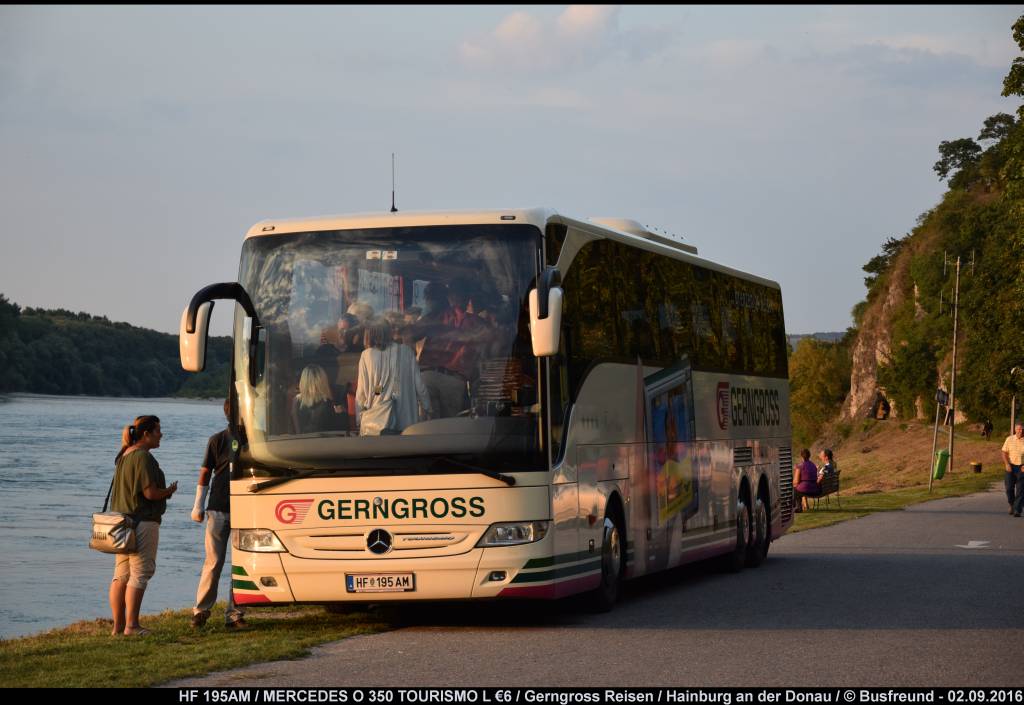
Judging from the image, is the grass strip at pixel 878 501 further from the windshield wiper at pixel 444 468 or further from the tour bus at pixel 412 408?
the windshield wiper at pixel 444 468

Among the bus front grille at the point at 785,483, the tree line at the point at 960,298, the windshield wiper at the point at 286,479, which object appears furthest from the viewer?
the tree line at the point at 960,298

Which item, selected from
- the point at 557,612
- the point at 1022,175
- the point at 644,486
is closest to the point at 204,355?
the point at 557,612

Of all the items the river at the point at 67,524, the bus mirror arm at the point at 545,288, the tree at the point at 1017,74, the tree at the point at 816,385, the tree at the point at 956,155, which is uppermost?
the tree at the point at 956,155

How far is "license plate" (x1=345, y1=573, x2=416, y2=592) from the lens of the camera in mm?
12977

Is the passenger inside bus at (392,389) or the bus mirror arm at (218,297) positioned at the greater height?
the bus mirror arm at (218,297)

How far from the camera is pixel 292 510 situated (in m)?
13.2

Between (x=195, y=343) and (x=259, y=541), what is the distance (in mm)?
1764

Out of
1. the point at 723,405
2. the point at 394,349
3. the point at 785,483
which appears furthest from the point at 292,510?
the point at 785,483

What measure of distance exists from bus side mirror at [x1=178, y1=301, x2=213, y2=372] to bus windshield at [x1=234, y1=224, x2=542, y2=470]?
2.41ft

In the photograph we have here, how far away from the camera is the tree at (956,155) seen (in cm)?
14938

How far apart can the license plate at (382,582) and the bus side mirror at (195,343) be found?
203cm

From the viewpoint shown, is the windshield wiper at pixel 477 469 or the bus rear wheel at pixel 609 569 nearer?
the windshield wiper at pixel 477 469

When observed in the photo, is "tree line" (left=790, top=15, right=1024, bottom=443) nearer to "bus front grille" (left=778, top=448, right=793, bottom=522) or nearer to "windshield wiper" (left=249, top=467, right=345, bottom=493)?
"bus front grille" (left=778, top=448, right=793, bottom=522)
